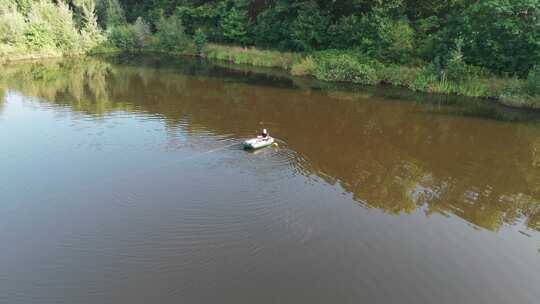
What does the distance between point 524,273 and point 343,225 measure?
5.88 meters

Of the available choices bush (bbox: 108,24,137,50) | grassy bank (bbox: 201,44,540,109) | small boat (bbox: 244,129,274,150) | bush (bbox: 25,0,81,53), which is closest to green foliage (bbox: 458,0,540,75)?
grassy bank (bbox: 201,44,540,109)

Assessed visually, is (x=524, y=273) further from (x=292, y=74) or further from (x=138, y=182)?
(x=292, y=74)

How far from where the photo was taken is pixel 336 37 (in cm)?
4503

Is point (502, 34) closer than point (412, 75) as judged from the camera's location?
Yes

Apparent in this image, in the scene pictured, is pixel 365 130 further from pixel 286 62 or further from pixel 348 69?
pixel 286 62

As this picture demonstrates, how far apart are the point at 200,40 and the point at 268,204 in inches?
1801

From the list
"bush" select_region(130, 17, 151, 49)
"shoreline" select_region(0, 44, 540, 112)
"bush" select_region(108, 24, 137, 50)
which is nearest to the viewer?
"shoreline" select_region(0, 44, 540, 112)

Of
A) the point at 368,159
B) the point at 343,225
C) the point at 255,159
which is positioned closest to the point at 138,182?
the point at 255,159

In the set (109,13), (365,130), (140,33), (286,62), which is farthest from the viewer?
(109,13)

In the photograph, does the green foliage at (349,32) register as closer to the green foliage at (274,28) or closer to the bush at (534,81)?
the green foliage at (274,28)

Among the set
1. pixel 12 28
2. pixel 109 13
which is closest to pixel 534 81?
pixel 12 28

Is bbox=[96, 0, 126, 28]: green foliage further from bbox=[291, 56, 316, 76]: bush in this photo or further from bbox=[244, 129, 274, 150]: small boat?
bbox=[244, 129, 274, 150]: small boat

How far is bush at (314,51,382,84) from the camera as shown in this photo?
128 feet

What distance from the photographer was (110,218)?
15688mm
